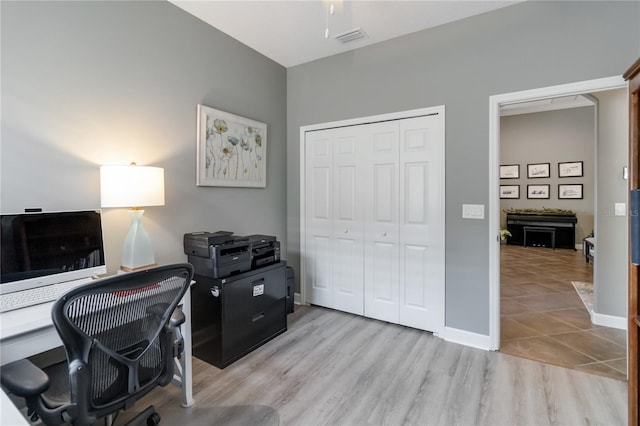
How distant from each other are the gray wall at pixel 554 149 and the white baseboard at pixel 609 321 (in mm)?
4884

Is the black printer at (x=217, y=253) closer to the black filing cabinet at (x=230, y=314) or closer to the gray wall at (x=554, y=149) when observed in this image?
the black filing cabinet at (x=230, y=314)

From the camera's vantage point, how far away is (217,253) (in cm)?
238

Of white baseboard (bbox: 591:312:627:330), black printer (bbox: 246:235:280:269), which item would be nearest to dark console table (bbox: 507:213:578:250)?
white baseboard (bbox: 591:312:627:330)

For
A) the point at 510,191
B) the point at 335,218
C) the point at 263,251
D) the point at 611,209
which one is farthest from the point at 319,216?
the point at 510,191

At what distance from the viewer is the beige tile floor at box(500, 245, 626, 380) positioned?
2.48 meters

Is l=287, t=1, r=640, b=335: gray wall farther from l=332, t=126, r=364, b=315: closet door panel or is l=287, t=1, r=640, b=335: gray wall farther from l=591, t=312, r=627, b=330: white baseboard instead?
l=591, t=312, r=627, b=330: white baseboard

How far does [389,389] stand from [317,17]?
303 cm

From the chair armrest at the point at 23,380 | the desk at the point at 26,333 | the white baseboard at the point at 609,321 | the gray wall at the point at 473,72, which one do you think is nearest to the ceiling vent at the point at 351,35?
the gray wall at the point at 473,72

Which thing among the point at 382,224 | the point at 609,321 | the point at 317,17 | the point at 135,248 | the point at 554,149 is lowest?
the point at 609,321

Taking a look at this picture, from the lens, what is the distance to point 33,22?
1822mm

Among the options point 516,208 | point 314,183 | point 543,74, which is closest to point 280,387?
point 314,183

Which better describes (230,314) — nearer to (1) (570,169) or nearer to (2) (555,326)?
(2) (555,326)

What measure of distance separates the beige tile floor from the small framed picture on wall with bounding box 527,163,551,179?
2886mm

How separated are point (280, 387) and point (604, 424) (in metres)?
1.92
